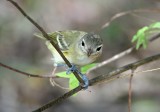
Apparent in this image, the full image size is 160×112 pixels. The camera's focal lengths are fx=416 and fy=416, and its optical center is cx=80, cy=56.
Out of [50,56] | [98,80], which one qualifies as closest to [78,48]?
[98,80]

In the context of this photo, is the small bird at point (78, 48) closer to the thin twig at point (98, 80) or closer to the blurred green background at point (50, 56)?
the thin twig at point (98, 80)

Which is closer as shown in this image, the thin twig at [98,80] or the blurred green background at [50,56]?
the thin twig at [98,80]

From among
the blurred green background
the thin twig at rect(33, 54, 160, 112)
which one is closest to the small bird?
the thin twig at rect(33, 54, 160, 112)

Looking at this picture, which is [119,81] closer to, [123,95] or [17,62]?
[123,95]

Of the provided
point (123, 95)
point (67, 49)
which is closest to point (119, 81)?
point (123, 95)

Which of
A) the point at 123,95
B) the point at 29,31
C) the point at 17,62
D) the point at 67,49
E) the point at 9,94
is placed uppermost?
the point at 29,31

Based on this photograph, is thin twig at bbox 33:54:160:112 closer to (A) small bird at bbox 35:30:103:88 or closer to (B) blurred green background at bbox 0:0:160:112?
(A) small bird at bbox 35:30:103:88

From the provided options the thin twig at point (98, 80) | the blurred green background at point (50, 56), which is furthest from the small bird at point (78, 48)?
the blurred green background at point (50, 56)
